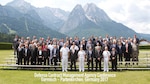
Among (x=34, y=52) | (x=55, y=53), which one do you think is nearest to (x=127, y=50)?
(x=55, y=53)

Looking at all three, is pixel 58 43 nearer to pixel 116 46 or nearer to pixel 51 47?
pixel 51 47

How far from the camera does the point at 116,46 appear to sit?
2112cm

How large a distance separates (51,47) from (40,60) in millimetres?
1314

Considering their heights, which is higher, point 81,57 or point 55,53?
point 55,53

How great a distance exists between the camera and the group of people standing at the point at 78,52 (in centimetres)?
1914

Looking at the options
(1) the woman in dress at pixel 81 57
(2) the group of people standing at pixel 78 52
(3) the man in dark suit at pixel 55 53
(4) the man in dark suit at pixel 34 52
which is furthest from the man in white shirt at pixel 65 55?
(4) the man in dark suit at pixel 34 52

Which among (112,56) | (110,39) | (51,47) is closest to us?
(112,56)

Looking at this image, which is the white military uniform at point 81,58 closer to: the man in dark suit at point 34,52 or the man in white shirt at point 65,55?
the man in white shirt at point 65,55

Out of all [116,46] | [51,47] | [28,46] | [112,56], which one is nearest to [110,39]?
[116,46]

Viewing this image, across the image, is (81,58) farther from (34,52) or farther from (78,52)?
(34,52)

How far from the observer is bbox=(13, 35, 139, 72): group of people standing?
19.1 meters

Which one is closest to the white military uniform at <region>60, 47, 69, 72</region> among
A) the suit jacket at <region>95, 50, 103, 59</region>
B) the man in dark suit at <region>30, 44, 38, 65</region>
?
the suit jacket at <region>95, 50, 103, 59</region>

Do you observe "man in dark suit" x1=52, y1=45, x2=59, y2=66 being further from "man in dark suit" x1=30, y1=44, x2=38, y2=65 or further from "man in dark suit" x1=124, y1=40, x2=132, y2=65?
"man in dark suit" x1=124, y1=40, x2=132, y2=65

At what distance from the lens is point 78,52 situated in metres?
19.2
